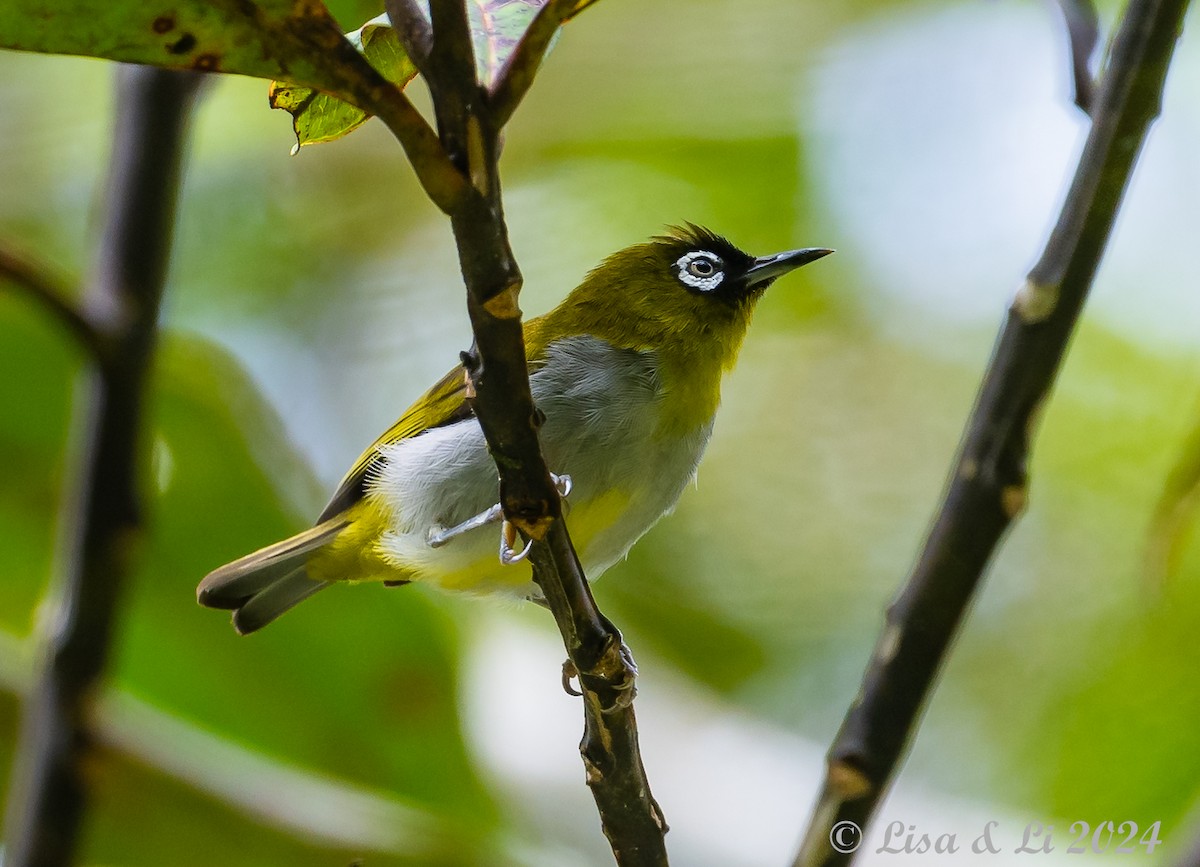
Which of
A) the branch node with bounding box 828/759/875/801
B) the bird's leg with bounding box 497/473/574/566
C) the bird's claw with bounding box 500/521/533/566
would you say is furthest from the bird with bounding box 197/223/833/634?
the branch node with bounding box 828/759/875/801

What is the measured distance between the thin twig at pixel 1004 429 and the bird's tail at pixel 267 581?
74.0 inches

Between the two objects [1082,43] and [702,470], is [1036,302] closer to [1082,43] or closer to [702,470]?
[1082,43]

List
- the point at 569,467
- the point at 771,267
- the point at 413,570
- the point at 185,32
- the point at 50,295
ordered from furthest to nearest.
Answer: the point at 771,267, the point at 413,570, the point at 569,467, the point at 50,295, the point at 185,32

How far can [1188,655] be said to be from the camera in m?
3.31

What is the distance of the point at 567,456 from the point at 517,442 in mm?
1544

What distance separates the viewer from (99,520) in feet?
6.59

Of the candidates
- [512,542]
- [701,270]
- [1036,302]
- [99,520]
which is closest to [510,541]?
[512,542]

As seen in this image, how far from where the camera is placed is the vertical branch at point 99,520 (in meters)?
1.98

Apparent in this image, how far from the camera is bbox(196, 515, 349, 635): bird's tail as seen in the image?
118 inches

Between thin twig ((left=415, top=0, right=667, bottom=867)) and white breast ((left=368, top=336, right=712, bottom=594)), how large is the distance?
111 cm

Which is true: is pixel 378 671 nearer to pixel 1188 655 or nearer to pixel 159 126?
pixel 159 126

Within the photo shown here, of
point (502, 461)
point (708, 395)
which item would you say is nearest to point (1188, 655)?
point (708, 395)

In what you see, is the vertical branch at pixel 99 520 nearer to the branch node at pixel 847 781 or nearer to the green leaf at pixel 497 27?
the green leaf at pixel 497 27

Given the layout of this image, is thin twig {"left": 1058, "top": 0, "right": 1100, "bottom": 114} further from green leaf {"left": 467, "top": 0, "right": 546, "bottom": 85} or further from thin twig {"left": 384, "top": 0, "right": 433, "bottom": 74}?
thin twig {"left": 384, "top": 0, "right": 433, "bottom": 74}
